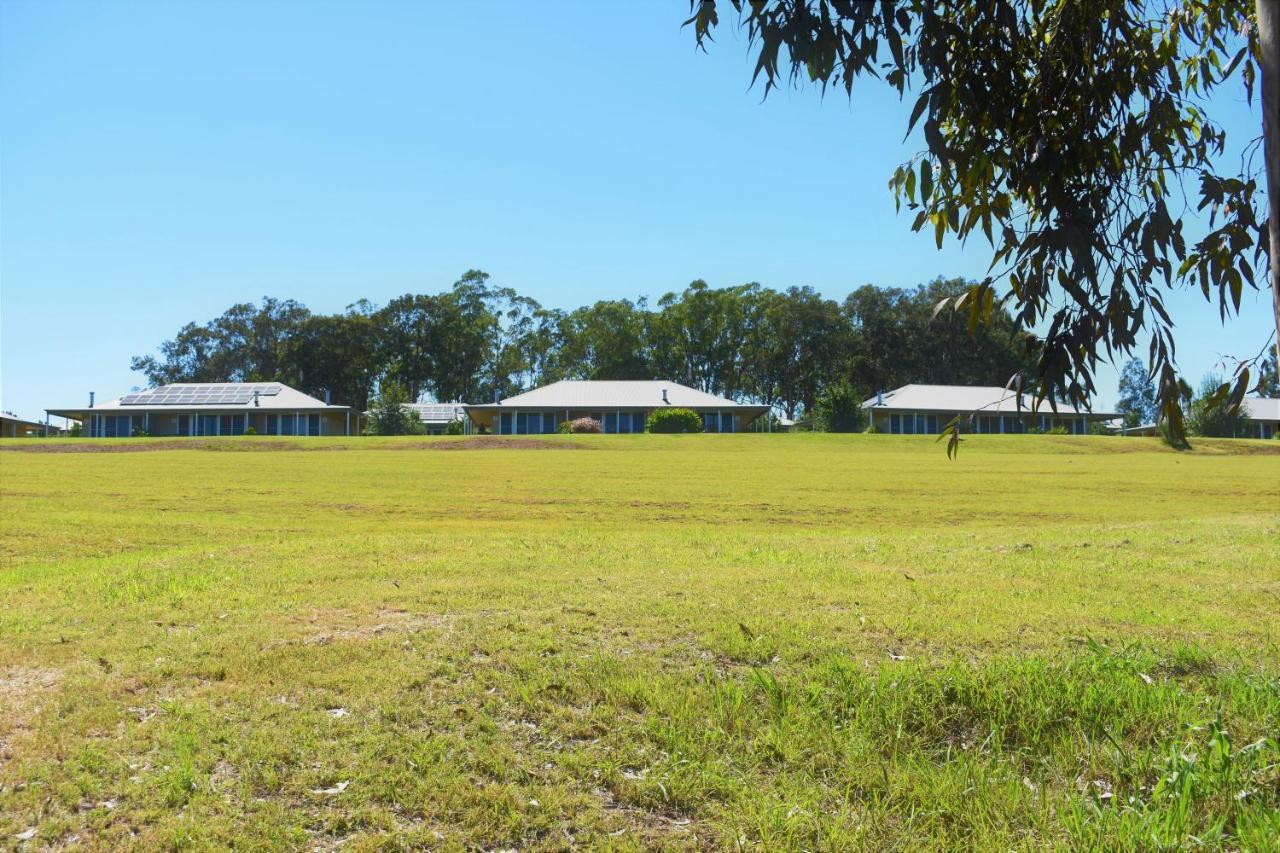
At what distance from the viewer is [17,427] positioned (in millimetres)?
84062

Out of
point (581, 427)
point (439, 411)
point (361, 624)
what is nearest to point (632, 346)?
point (439, 411)

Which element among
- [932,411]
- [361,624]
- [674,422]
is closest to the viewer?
[361,624]

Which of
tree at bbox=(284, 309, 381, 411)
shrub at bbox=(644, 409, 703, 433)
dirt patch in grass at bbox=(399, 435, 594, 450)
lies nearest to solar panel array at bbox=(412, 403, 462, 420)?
tree at bbox=(284, 309, 381, 411)

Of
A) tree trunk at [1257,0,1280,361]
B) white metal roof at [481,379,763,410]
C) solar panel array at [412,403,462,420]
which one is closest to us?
tree trunk at [1257,0,1280,361]

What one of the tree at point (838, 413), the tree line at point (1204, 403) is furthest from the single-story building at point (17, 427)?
the tree line at point (1204, 403)

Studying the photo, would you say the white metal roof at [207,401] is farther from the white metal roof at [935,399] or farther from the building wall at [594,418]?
the white metal roof at [935,399]

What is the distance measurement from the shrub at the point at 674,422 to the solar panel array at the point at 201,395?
31079mm

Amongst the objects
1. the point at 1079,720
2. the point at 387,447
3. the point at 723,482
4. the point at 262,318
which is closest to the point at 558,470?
the point at 723,482

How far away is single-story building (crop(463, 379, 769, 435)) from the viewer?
6625 centimetres

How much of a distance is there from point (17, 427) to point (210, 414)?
27097 millimetres

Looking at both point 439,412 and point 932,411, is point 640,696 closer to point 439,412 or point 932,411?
point 932,411

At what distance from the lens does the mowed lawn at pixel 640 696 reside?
12.9 ft

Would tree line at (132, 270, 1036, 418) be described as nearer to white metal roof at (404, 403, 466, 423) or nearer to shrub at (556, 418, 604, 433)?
white metal roof at (404, 403, 466, 423)

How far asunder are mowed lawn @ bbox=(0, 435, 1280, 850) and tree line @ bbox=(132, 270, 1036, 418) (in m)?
80.0
